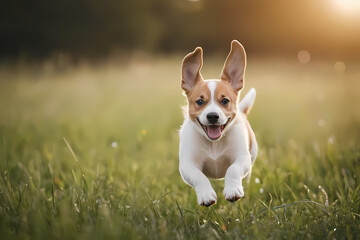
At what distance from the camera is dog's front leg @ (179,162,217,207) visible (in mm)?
2291

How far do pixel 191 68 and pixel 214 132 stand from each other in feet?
1.38

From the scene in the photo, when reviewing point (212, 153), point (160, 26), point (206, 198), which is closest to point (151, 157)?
point (212, 153)

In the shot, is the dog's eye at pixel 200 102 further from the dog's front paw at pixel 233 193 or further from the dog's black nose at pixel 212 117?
the dog's front paw at pixel 233 193

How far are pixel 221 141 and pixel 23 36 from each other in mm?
17295

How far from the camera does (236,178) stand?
236 cm

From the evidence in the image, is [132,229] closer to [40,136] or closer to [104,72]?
[40,136]

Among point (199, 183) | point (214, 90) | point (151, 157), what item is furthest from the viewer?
point (151, 157)

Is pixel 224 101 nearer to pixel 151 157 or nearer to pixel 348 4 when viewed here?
pixel 151 157

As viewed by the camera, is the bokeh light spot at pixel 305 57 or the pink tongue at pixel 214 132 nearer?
the pink tongue at pixel 214 132

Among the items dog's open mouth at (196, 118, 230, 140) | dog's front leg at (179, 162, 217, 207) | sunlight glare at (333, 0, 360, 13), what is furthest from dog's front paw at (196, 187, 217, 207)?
sunlight glare at (333, 0, 360, 13)

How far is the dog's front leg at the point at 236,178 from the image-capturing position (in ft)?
7.45

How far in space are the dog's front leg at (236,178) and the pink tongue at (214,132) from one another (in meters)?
0.20

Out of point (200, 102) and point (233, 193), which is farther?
point (200, 102)

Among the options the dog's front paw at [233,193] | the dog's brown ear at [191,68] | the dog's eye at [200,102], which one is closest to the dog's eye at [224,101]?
the dog's eye at [200,102]
